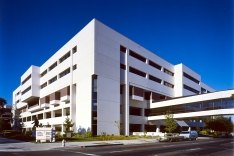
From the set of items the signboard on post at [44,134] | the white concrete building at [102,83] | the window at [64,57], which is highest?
the window at [64,57]

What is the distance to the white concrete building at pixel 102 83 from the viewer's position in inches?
1881

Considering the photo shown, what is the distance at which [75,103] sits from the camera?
53.0 m

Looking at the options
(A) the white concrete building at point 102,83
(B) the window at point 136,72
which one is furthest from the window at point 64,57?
(B) the window at point 136,72

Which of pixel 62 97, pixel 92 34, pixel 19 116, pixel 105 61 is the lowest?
pixel 19 116

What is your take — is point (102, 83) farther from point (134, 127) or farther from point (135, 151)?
point (135, 151)

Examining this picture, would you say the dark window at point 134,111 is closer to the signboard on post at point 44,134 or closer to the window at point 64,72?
the window at point 64,72

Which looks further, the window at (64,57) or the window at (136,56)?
the window at (136,56)

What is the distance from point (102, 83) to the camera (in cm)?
4841

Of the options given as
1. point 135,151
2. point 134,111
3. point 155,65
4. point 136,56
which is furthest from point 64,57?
point 135,151

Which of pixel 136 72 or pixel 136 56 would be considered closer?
pixel 136 72

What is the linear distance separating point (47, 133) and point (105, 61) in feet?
66.3

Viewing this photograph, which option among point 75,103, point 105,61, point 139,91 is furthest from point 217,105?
point 75,103

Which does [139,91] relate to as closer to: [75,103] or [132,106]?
[132,106]

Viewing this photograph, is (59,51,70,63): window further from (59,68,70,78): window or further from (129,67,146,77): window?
(129,67,146,77): window
